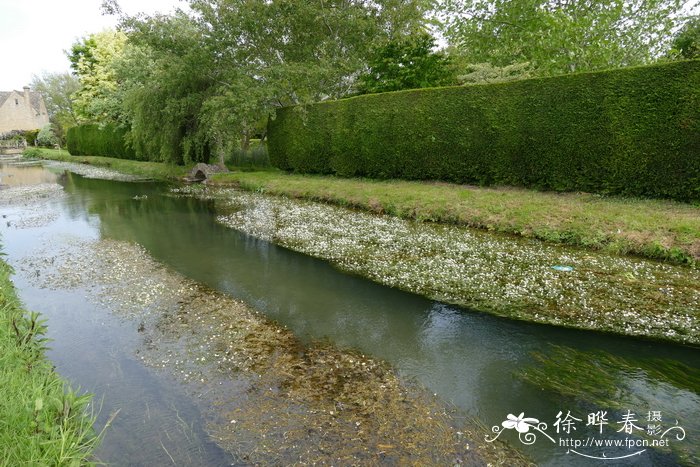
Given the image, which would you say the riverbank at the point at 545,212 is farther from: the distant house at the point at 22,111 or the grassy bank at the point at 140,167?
the distant house at the point at 22,111

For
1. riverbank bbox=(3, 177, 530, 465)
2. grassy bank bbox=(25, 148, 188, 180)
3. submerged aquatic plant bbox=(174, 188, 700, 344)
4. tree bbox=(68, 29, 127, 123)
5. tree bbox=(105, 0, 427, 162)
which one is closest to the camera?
riverbank bbox=(3, 177, 530, 465)

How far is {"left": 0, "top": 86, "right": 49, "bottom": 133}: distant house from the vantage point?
7162cm

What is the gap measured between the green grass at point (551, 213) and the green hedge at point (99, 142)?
3021 cm

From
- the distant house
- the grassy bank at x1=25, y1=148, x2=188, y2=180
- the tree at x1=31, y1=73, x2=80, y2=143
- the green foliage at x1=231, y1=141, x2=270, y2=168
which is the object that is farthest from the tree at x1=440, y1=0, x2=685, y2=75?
the distant house

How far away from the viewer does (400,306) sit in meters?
7.44

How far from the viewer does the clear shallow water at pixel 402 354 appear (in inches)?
169

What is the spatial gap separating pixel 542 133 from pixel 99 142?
4504cm

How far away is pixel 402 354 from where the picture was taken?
5.79 metres

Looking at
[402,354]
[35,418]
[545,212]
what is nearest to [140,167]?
[545,212]

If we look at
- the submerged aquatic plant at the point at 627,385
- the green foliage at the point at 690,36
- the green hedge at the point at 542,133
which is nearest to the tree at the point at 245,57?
the green hedge at the point at 542,133

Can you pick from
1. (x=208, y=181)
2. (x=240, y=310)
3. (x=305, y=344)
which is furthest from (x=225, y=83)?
(x=305, y=344)

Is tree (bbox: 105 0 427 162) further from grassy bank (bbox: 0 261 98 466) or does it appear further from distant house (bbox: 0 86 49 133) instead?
distant house (bbox: 0 86 49 133)

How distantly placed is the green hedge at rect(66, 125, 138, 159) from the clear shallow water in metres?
34.8

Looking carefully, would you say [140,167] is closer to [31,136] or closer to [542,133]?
[542,133]
